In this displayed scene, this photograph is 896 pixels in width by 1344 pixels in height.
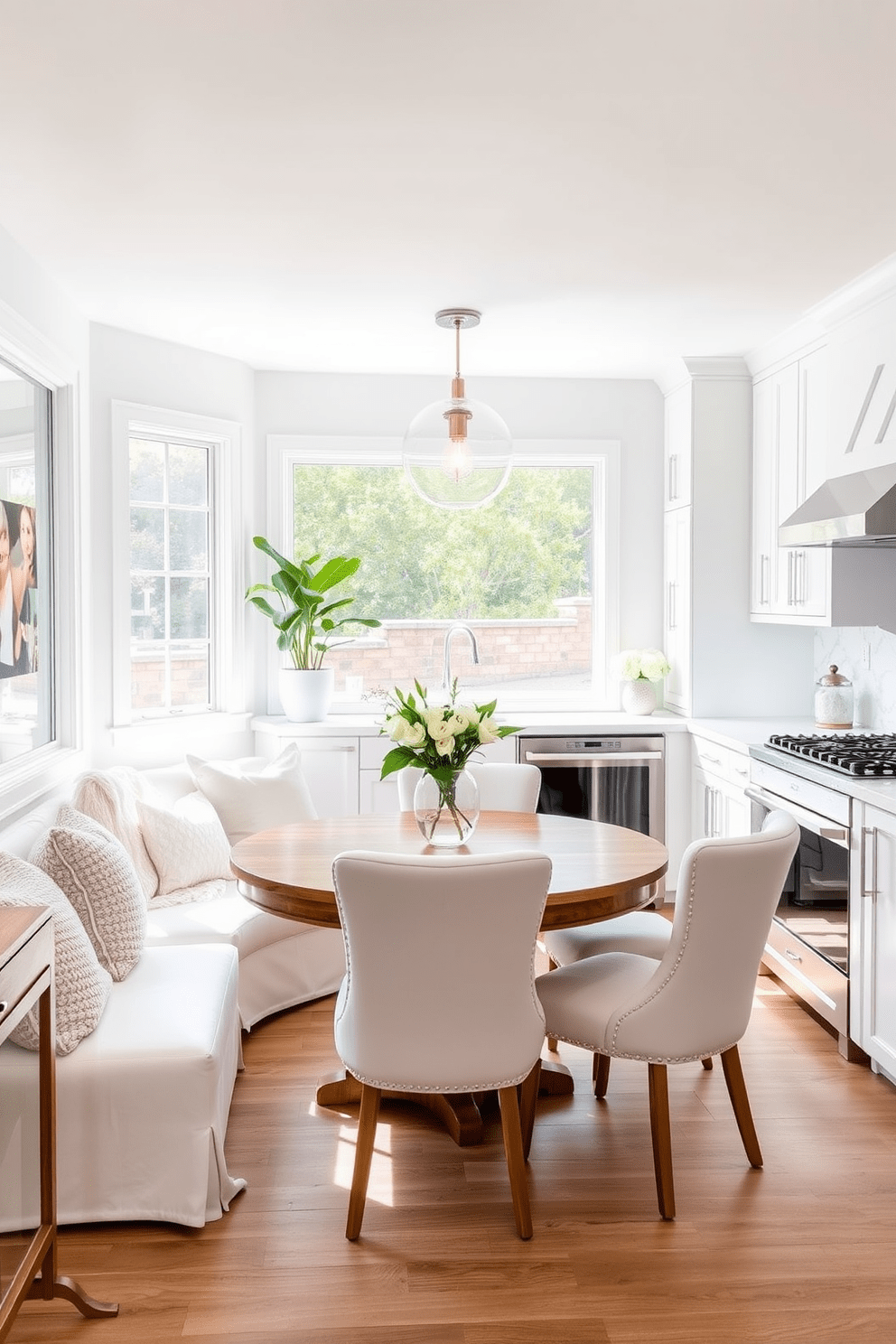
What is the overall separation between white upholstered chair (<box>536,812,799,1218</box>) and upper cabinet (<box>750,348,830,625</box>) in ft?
6.72

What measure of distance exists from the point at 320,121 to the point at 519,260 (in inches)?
45.5

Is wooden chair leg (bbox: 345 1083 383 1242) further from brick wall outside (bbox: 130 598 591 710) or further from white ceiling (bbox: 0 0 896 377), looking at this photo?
brick wall outside (bbox: 130 598 591 710)

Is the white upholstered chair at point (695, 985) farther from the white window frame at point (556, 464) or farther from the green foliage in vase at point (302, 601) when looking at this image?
the white window frame at point (556, 464)

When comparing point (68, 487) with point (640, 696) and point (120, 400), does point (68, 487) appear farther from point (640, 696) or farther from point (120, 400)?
point (640, 696)

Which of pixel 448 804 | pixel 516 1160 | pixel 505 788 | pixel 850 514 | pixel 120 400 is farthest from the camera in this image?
pixel 120 400

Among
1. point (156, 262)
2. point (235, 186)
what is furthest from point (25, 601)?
point (235, 186)

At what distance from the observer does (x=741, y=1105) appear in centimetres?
269

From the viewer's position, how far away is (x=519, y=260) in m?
3.51

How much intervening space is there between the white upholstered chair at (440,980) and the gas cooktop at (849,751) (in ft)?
4.91

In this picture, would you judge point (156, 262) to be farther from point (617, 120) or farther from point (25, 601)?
point (617, 120)

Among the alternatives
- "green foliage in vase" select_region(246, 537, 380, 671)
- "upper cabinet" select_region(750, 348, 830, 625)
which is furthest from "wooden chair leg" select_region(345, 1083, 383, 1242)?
"upper cabinet" select_region(750, 348, 830, 625)

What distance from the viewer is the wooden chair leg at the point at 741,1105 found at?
2.66m

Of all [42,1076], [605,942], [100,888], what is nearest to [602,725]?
[605,942]

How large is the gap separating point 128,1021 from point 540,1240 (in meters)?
1.08
